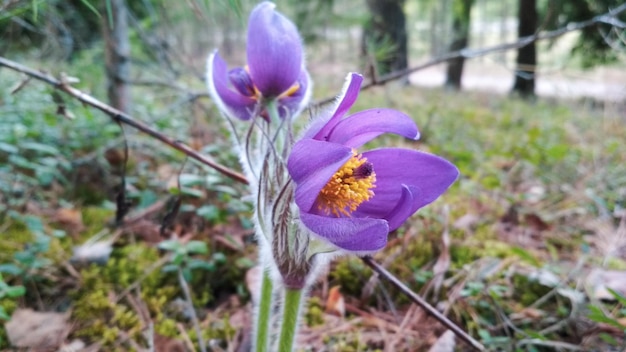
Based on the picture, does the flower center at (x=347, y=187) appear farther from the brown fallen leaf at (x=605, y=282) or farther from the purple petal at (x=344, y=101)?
the brown fallen leaf at (x=605, y=282)

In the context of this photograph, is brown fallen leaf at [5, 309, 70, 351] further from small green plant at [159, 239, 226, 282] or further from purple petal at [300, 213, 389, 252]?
purple petal at [300, 213, 389, 252]

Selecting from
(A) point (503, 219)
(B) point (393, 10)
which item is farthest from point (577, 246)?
(B) point (393, 10)

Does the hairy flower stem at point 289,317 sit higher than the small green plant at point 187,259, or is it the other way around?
the hairy flower stem at point 289,317

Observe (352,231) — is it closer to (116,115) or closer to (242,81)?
(242,81)

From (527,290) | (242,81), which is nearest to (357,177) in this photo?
(242,81)

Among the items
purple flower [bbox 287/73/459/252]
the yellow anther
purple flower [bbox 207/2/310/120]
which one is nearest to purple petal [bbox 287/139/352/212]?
purple flower [bbox 287/73/459/252]

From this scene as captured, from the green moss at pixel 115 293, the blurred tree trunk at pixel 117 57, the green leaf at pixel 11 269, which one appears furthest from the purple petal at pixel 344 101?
the blurred tree trunk at pixel 117 57

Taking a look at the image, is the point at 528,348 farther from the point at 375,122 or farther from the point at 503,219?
the point at 503,219
